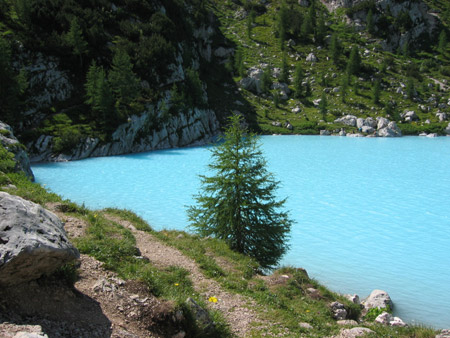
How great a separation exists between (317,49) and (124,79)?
101384mm

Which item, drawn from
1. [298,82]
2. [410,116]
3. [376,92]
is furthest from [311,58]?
[410,116]

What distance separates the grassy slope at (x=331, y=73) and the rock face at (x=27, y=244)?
266 ft

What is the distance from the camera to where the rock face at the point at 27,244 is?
4.73 metres

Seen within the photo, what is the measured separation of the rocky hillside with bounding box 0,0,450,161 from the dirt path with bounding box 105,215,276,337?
37.2 meters

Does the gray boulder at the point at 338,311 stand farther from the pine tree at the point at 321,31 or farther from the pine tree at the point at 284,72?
the pine tree at the point at 321,31

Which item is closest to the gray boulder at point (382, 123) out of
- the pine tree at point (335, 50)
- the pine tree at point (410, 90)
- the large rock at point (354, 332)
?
the pine tree at point (410, 90)

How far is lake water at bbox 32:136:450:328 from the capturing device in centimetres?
1419

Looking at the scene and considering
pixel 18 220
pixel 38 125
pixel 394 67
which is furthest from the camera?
pixel 394 67

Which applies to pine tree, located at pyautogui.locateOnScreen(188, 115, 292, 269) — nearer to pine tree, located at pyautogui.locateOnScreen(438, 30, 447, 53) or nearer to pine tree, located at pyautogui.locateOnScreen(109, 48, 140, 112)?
pine tree, located at pyautogui.locateOnScreen(109, 48, 140, 112)

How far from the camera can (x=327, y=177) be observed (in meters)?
34.0

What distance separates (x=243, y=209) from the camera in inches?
550

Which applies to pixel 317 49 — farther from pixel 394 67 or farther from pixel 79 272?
pixel 79 272

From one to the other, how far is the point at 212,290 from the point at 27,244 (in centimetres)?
554

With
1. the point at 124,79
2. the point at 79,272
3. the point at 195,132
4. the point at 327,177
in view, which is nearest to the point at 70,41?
the point at 124,79
